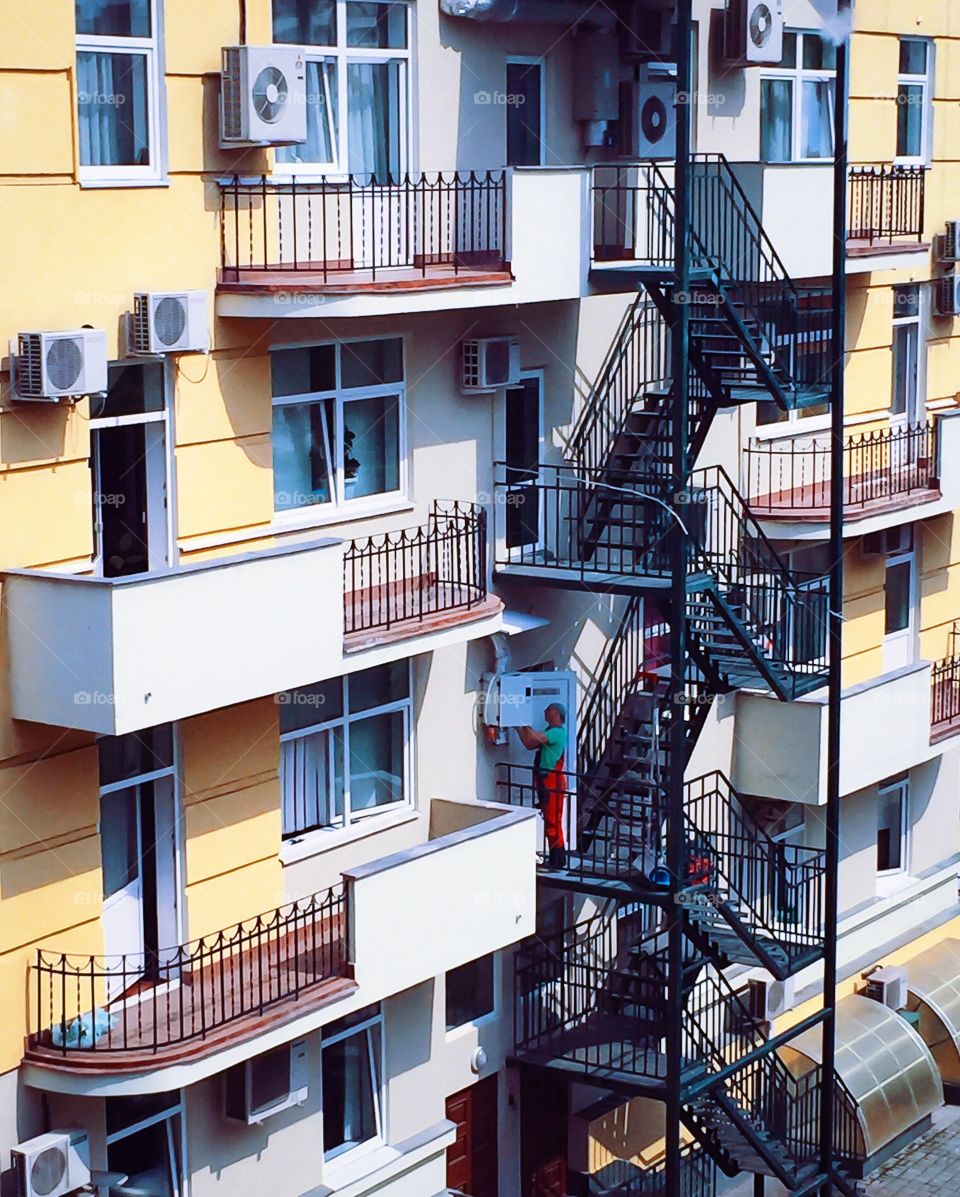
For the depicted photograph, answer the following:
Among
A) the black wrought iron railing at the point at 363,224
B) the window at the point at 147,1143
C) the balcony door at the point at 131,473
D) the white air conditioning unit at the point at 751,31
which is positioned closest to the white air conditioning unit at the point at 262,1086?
the window at the point at 147,1143

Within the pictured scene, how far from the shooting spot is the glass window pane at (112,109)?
14.8 m

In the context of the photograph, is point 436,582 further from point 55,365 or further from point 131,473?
point 55,365

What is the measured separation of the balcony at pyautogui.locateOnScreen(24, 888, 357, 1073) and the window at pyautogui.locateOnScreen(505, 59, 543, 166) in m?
6.35

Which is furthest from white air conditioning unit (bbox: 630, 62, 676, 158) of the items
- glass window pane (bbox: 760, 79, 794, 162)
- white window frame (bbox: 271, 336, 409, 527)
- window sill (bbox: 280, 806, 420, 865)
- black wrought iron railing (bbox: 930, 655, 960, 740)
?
black wrought iron railing (bbox: 930, 655, 960, 740)

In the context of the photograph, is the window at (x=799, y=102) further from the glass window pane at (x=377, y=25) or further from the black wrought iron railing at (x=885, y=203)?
the glass window pane at (x=377, y=25)

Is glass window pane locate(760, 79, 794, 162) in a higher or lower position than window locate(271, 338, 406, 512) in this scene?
higher

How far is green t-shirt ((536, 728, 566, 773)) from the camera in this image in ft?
62.0

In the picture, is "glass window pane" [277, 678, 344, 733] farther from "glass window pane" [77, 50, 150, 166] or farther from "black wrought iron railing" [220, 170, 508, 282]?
"glass window pane" [77, 50, 150, 166]

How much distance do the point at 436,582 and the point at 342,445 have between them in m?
1.35

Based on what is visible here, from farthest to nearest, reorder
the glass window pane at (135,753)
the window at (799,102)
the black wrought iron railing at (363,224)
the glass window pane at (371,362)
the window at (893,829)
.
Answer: the window at (893,829) → the window at (799,102) → the glass window pane at (371,362) → the black wrought iron railing at (363,224) → the glass window pane at (135,753)

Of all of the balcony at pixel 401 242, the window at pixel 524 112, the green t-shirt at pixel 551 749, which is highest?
the window at pixel 524 112

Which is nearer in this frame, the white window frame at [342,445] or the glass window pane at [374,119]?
the white window frame at [342,445]

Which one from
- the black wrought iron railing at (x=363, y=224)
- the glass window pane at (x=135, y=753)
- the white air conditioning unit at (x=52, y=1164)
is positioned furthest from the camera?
the black wrought iron railing at (x=363, y=224)

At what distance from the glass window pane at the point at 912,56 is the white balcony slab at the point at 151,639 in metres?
11.6
